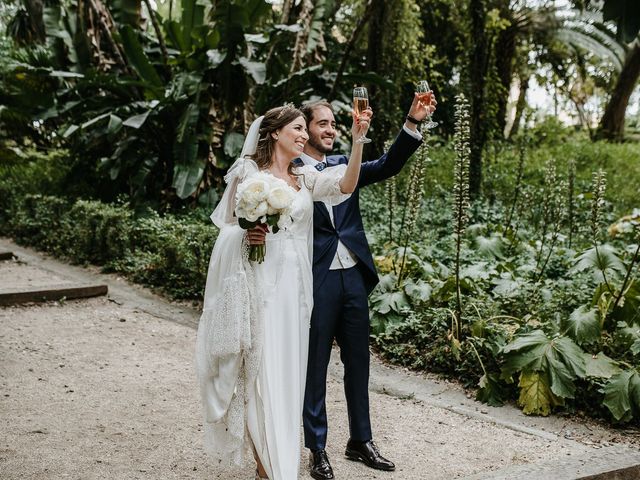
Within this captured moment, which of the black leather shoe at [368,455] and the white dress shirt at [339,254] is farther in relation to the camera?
the black leather shoe at [368,455]

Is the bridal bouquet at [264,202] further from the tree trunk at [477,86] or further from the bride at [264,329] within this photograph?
the tree trunk at [477,86]

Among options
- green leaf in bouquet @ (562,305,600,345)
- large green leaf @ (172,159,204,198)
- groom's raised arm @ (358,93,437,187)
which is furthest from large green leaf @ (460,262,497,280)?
large green leaf @ (172,159,204,198)

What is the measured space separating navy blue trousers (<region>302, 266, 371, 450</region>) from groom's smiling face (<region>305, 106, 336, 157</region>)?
655mm

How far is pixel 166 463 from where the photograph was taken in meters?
4.15

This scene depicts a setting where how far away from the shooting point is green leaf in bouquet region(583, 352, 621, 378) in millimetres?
4957

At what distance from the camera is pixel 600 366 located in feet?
16.5

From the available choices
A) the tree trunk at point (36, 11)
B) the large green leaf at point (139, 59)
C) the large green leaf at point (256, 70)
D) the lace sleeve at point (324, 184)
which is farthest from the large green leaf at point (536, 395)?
the tree trunk at point (36, 11)

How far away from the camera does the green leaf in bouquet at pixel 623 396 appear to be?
4746mm

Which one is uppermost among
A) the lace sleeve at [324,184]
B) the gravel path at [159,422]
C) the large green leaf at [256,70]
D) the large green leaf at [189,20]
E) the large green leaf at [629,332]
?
the large green leaf at [189,20]

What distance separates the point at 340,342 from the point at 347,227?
636 millimetres

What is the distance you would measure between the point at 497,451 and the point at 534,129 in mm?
14833

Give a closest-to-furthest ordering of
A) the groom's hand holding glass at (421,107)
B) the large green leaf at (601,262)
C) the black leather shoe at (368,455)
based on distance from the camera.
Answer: the groom's hand holding glass at (421,107), the black leather shoe at (368,455), the large green leaf at (601,262)

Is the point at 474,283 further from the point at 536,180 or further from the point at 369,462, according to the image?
the point at 536,180

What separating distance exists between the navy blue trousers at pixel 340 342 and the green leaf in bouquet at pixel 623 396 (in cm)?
175
